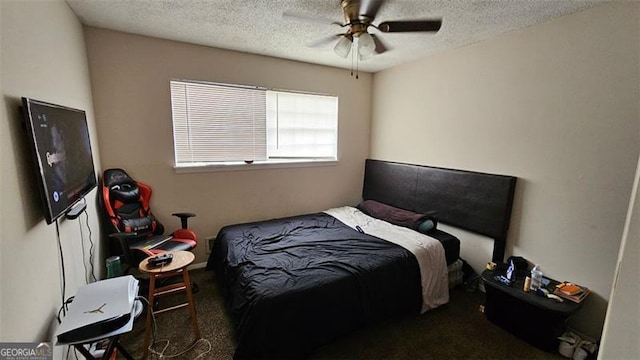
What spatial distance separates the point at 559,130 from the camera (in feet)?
6.88

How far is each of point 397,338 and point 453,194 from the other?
5.14 feet

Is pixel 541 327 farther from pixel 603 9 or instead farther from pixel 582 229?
pixel 603 9

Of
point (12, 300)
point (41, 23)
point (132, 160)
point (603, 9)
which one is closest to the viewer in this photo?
point (12, 300)

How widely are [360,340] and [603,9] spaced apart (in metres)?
2.92

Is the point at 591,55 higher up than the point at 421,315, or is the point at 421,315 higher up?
the point at 591,55

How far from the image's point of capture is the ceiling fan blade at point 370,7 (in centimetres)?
170

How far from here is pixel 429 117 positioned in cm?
313

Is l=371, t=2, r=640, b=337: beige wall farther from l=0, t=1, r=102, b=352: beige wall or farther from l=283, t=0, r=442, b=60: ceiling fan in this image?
l=0, t=1, r=102, b=352: beige wall

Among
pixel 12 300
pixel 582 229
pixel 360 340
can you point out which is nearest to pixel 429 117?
pixel 582 229

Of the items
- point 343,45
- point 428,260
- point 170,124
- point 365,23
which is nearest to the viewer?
point 365,23

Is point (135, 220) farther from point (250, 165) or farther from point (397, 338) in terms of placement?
point (397, 338)

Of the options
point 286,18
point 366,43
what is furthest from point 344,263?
point 286,18

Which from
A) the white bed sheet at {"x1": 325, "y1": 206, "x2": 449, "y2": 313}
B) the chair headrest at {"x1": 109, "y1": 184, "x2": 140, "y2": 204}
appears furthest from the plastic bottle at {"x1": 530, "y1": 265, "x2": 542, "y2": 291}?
the chair headrest at {"x1": 109, "y1": 184, "x2": 140, "y2": 204}

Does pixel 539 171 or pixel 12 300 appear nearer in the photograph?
pixel 12 300
